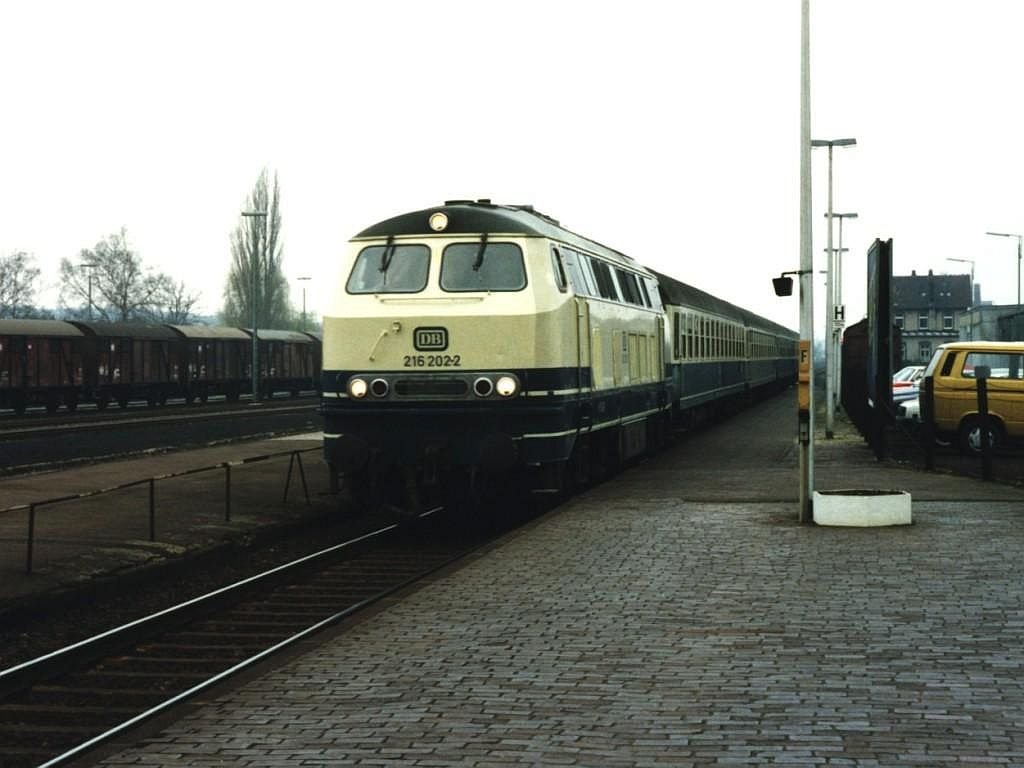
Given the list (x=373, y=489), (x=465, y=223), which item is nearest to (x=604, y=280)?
(x=465, y=223)

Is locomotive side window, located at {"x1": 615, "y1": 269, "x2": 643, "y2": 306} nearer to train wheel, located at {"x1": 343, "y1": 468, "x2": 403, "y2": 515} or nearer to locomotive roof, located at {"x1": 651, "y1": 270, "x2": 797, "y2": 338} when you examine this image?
locomotive roof, located at {"x1": 651, "y1": 270, "x2": 797, "y2": 338}

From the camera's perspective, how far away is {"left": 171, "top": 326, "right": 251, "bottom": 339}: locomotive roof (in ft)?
187

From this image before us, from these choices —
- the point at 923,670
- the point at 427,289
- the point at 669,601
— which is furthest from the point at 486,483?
the point at 923,670

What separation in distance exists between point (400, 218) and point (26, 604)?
6413 millimetres

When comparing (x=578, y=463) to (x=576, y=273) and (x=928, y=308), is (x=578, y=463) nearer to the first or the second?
(x=576, y=273)

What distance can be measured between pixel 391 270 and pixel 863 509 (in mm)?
5425

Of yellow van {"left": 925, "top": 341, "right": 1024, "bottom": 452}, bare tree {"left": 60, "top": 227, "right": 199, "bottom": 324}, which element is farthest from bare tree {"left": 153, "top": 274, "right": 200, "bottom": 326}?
yellow van {"left": 925, "top": 341, "right": 1024, "bottom": 452}

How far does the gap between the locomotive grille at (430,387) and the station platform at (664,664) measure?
1680mm

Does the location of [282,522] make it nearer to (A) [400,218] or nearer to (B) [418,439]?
(B) [418,439]

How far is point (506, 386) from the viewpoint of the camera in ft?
47.1

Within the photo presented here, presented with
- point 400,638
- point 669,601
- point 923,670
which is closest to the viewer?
point 923,670

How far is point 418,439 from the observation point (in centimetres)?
1438

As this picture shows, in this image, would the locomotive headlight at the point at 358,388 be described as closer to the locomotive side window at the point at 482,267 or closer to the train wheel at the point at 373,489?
the train wheel at the point at 373,489

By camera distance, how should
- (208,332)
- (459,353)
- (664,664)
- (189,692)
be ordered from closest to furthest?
(189,692) < (664,664) < (459,353) < (208,332)
